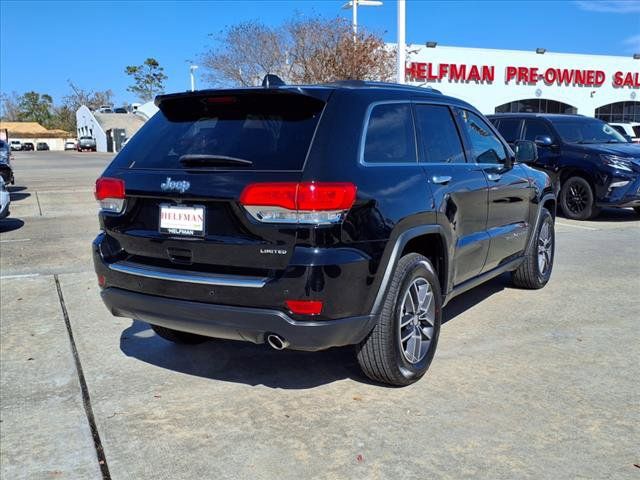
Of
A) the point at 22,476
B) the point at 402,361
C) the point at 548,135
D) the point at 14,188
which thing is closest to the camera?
the point at 22,476

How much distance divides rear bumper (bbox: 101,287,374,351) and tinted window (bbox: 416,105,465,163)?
1411 millimetres

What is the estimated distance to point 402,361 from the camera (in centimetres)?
379

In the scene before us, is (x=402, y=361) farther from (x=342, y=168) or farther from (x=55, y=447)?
(x=55, y=447)

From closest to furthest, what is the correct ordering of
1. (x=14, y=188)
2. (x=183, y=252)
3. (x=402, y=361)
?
(x=183, y=252) < (x=402, y=361) < (x=14, y=188)

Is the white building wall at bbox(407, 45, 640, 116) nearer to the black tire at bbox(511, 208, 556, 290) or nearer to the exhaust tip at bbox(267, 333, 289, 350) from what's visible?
the black tire at bbox(511, 208, 556, 290)

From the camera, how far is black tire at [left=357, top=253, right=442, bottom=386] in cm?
360

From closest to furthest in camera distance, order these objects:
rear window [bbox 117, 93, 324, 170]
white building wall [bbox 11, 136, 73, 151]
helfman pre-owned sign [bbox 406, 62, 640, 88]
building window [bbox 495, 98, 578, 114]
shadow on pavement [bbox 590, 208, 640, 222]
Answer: rear window [bbox 117, 93, 324, 170], shadow on pavement [bbox 590, 208, 640, 222], helfman pre-owned sign [bbox 406, 62, 640, 88], building window [bbox 495, 98, 578, 114], white building wall [bbox 11, 136, 73, 151]

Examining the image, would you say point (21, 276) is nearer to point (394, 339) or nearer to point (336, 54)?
point (394, 339)

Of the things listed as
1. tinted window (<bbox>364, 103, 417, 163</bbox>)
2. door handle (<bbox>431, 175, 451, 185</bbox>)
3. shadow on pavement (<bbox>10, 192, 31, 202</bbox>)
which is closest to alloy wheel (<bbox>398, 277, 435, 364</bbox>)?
door handle (<bbox>431, 175, 451, 185</bbox>)

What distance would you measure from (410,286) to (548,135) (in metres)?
8.99

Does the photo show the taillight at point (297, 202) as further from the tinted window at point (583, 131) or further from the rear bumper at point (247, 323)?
the tinted window at point (583, 131)

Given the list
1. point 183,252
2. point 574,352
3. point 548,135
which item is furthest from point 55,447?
point 548,135

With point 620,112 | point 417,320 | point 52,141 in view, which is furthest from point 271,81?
point 52,141

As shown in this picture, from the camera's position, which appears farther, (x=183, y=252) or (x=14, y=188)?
(x=14, y=188)
